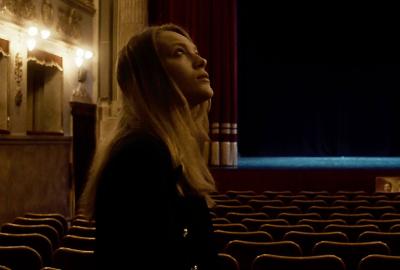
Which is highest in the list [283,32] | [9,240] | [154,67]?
[283,32]

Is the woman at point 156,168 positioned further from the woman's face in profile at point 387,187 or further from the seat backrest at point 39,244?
the woman's face in profile at point 387,187

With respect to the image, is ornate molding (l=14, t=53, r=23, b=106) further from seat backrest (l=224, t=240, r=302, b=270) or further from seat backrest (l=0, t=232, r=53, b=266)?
seat backrest (l=224, t=240, r=302, b=270)

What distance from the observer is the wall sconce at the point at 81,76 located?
396 inches

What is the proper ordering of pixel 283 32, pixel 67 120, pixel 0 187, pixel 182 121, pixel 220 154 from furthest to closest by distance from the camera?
pixel 283 32 < pixel 220 154 < pixel 67 120 < pixel 0 187 < pixel 182 121

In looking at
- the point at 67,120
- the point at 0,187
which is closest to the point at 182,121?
the point at 0,187

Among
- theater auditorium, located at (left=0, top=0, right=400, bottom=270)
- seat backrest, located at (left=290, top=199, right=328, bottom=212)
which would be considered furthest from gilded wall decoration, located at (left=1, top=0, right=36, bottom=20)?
seat backrest, located at (left=290, top=199, right=328, bottom=212)

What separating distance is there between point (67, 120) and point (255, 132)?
9.12 meters

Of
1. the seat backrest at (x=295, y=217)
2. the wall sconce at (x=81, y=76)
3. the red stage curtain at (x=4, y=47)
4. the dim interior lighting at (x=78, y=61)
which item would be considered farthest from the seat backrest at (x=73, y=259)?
the dim interior lighting at (x=78, y=61)

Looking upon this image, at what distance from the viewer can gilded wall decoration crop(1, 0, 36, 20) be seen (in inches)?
311

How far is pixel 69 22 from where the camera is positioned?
980 cm

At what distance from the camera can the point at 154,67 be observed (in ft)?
3.86

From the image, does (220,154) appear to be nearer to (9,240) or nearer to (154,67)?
(9,240)

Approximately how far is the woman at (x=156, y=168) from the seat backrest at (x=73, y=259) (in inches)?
73.4

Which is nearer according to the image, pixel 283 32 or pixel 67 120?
pixel 67 120
